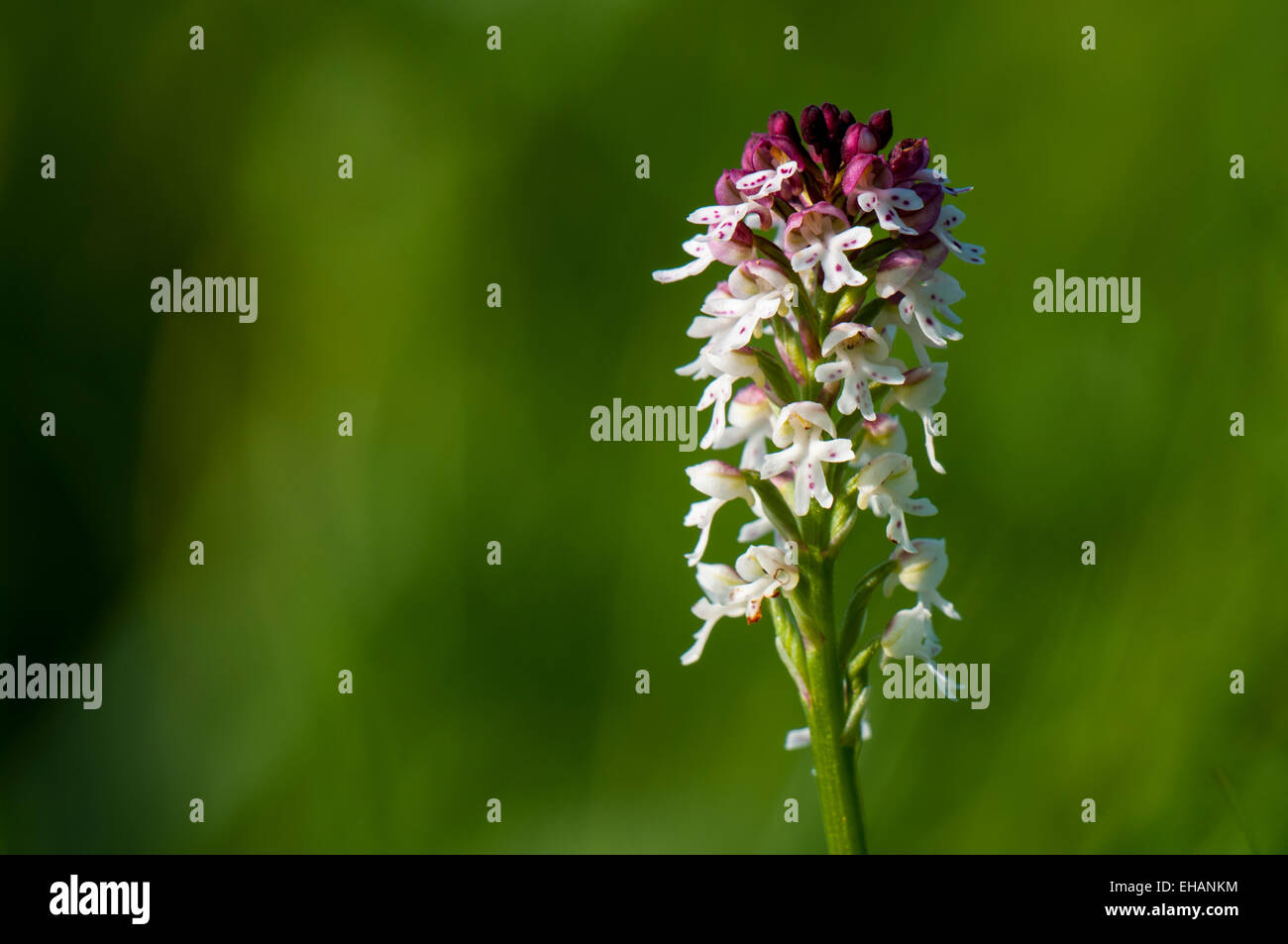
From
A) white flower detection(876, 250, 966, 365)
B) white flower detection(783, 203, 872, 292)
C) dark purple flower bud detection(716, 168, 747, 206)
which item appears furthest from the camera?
dark purple flower bud detection(716, 168, 747, 206)

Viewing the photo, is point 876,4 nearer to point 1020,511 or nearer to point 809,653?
point 1020,511

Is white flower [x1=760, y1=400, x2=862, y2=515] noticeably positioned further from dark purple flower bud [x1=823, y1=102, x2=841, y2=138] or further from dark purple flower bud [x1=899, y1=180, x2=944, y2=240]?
dark purple flower bud [x1=823, y1=102, x2=841, y2=138]

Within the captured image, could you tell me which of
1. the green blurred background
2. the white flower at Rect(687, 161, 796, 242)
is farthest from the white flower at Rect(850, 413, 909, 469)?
the green blurred background

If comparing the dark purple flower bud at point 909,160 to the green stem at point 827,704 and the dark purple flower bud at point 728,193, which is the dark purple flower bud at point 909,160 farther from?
the green stem at point 827,704

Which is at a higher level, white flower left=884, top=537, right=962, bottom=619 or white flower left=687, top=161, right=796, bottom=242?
white flower left=687, top=161, right=796, bottom=242

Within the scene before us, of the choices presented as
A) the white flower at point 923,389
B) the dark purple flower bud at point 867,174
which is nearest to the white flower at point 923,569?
the white flower at point 923,389

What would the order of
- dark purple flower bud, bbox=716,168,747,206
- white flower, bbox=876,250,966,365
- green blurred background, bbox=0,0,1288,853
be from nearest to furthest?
white flower, bbox=876,250,966,365 → dark purple flower bud, bbox=716,168,747,206 → green blurred background, bbox=0,0,1288,853
